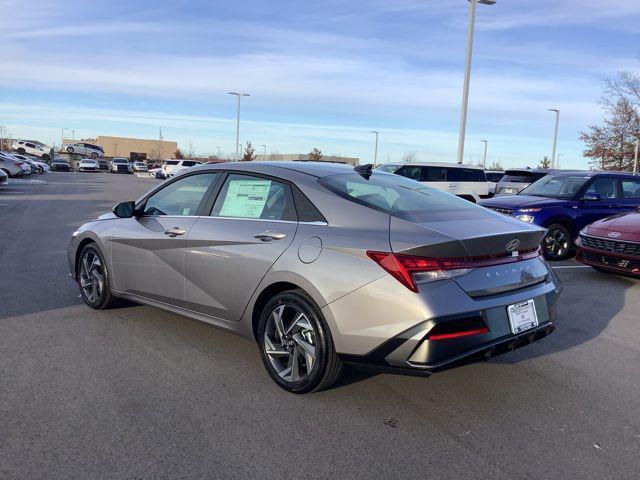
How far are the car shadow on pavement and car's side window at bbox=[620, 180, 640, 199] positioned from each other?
2640 millimetres

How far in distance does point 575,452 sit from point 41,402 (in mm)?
3200

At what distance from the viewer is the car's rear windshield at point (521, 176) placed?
17.3 meters

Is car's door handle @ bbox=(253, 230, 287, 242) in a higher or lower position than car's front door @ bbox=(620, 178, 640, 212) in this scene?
lower

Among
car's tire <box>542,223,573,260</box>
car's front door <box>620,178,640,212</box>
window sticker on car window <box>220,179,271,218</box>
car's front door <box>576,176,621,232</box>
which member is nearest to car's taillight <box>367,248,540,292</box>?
window sticker on car window <box>220,179,271,218</box>

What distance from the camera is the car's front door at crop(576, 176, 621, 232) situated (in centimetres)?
991

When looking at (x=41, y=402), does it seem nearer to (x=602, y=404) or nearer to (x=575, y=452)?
(x=575, y=452)

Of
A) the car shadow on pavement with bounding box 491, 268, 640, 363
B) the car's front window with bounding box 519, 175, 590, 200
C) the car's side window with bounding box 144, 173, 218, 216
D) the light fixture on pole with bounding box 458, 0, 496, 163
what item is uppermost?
the light fixture on pole with bounding box 458, 0, 496, 163

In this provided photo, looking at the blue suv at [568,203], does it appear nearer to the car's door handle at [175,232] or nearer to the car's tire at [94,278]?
the car's door handle at [175,232]

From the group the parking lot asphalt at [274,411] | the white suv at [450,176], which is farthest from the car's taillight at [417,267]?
the white suv at [450,176]

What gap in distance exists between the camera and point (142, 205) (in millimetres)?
5285

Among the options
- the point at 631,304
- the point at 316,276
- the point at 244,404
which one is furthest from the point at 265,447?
the point at 631,304

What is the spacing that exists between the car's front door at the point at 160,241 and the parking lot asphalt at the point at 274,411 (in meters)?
0.42

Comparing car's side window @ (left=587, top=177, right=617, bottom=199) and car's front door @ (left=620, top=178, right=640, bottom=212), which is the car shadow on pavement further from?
car's front door @ (left=620, top=178, right=640, bottom=212)

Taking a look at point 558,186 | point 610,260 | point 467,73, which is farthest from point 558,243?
point 467,73
